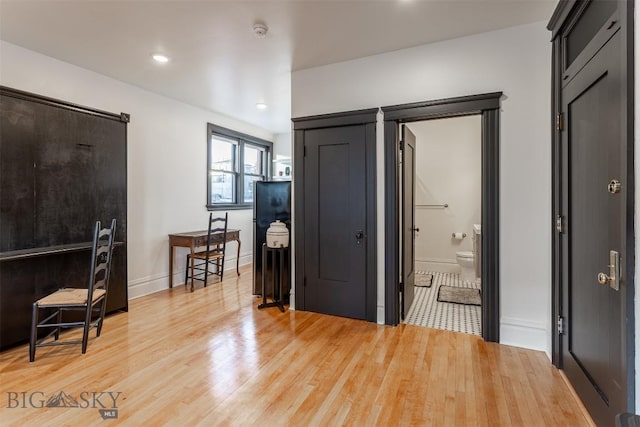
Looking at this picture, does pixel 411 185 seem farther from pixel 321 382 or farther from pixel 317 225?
pixel 321 382

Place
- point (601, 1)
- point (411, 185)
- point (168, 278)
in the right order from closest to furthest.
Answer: point (601, 1)
point (411, 185)
point (168, 278)

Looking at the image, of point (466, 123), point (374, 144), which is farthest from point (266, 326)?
point (466, 123)

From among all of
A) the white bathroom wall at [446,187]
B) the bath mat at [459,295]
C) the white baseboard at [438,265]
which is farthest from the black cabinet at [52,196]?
the white baseboard at [438,265]

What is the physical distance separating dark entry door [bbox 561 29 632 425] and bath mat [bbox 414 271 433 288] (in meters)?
2.50

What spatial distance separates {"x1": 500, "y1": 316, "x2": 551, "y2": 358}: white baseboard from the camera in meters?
2.71

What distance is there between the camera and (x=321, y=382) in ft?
7.39

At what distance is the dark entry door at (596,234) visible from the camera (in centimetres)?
153

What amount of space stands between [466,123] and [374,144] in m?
2.97

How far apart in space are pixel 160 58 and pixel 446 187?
445 centimetres

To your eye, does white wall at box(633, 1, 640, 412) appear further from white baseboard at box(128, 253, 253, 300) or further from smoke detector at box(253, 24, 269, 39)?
white baseboard at box(128, 253, 253, 300)

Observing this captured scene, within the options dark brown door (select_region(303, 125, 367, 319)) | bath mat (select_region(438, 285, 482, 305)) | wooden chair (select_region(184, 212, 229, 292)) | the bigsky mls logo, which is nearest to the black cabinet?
the bigsky mls logo

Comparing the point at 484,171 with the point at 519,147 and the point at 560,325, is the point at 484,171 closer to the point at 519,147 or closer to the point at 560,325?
the point at 519,147

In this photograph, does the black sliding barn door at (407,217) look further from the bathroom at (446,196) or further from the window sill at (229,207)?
the window sill at (229,207)

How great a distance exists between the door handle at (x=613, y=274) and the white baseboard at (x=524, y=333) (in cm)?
131
